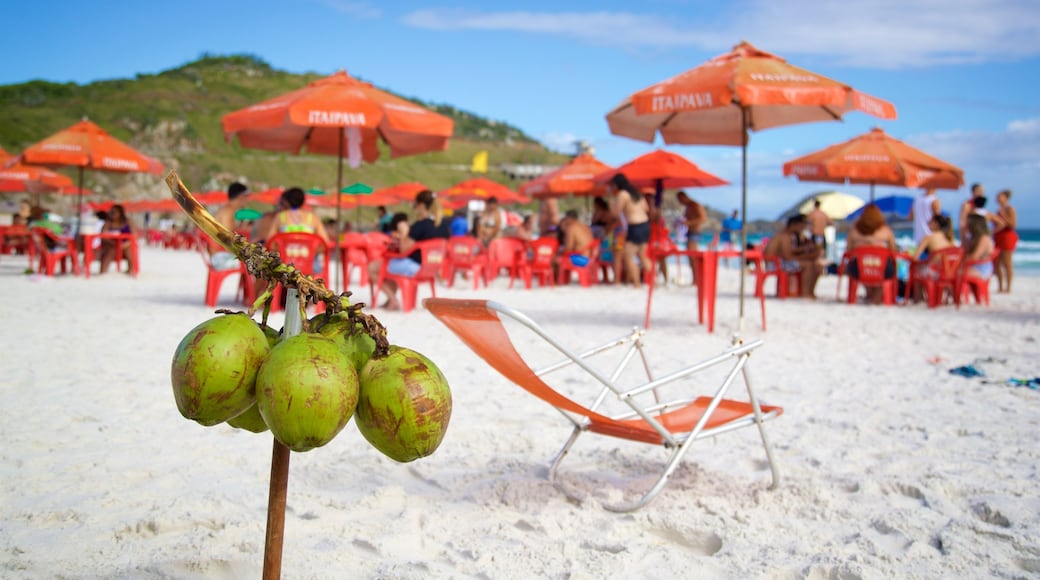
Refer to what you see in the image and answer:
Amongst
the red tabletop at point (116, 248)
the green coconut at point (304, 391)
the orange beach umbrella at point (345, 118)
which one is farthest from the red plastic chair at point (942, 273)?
the red tabletop at point (116, 248)

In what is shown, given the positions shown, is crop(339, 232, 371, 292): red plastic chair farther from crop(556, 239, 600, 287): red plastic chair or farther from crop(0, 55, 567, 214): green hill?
crop(0, 55, 567, 214): green hill

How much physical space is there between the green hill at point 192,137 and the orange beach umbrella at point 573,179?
37225 millimetres

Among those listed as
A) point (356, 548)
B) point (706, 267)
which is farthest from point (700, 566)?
point (706, 267)

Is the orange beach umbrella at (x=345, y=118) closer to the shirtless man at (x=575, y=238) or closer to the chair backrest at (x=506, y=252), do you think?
the chair backrest at (x=506, y=252)

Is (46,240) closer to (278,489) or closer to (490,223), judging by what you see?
(490,223)

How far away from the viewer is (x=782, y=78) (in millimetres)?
5633

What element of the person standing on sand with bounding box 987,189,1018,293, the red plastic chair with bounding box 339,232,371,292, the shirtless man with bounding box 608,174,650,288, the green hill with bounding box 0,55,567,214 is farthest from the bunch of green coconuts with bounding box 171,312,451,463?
the green hill with bounding box 0,55,567,214

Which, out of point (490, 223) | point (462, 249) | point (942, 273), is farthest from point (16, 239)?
point (942, 273)

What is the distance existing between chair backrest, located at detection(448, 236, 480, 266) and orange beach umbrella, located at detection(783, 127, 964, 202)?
4.33 metres

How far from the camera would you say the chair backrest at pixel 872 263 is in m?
8.68

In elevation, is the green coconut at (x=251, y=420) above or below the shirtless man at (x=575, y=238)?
below

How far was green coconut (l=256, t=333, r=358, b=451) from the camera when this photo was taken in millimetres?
974

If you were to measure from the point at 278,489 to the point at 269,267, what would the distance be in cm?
34

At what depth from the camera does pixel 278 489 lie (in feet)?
3.68
